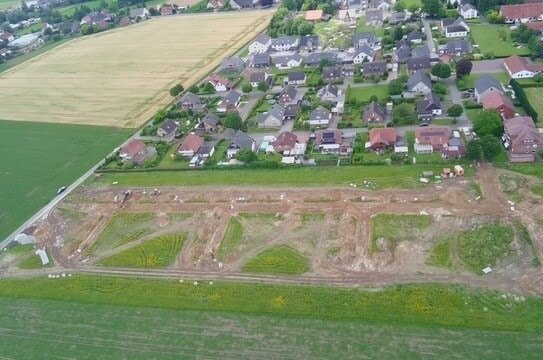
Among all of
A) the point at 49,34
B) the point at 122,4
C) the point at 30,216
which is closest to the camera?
the point at 30,216

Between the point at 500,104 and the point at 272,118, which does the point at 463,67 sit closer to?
the point at 500,104

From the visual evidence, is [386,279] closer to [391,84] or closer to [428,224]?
[428,224]

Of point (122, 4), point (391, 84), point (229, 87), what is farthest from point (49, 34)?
point (391, 84)

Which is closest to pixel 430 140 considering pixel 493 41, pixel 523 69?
pixel 523 69

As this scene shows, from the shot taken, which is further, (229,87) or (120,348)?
(229,87)

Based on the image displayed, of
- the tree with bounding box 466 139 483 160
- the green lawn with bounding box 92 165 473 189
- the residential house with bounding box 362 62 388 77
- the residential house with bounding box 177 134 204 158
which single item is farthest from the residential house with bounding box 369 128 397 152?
the residential house with bounding box 177 134 204 158

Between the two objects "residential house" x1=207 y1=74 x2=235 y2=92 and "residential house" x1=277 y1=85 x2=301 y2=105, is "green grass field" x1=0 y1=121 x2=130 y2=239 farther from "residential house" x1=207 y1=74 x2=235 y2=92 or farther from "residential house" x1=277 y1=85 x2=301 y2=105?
"residential house" x1=277 y1=85 x2=301 y2=105
